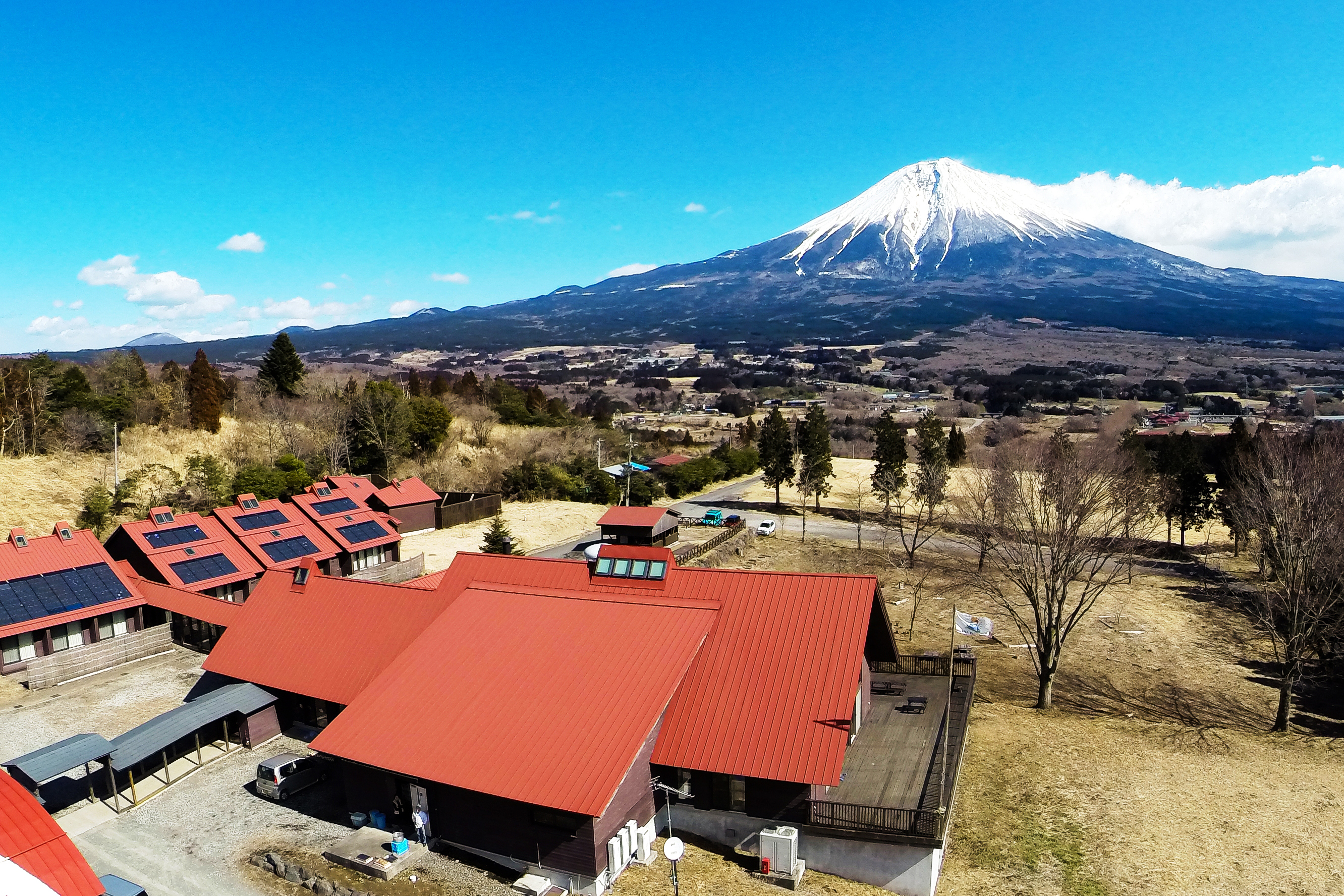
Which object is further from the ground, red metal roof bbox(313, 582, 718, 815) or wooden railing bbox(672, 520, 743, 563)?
red metal roof bbox(313, 582, 718, 815)

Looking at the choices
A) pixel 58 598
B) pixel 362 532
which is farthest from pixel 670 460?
pixel 58 598

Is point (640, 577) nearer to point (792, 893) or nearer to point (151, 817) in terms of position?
point (792, 893)

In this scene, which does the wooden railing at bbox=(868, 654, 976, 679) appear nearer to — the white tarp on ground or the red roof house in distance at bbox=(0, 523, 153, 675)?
the white tarp on ground

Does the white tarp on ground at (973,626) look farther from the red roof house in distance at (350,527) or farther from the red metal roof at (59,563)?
the red metal roof at (59,563)

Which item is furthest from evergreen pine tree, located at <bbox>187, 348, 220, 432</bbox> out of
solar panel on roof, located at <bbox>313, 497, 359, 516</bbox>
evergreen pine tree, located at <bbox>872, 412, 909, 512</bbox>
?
evergreen pine tree, located at <bbox>872, 412, 909, 512</bbox>

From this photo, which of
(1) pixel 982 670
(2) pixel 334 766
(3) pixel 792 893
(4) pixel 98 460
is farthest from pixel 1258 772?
(4) pixel 98 460

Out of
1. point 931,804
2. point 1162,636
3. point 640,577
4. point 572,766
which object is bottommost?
point 1162,636
